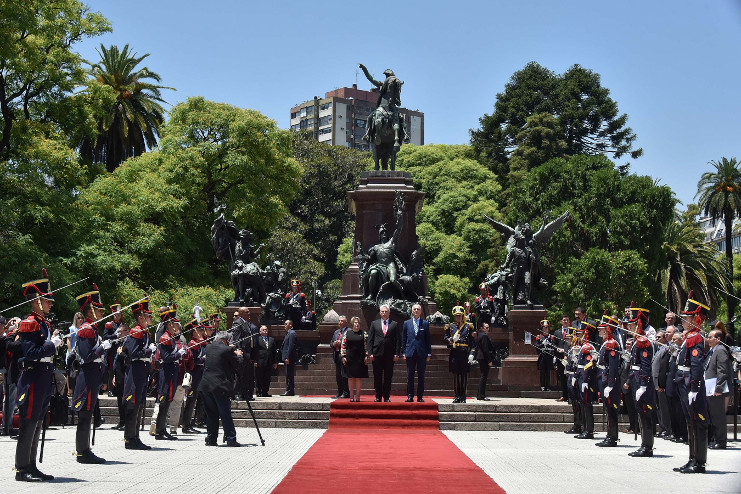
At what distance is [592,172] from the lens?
2062 inches

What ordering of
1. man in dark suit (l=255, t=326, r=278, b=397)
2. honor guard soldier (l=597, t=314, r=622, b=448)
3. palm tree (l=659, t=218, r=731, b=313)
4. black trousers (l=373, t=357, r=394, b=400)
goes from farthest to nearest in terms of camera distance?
palm tree (l=659, t=218, r=731, b=313) < man in dark suit (l=255, t=326, r=278, b=397) < black trousers (l=373, t=357, r=394, b=400) < honor guard soldier (l=597, t=314, r=622, b=448)

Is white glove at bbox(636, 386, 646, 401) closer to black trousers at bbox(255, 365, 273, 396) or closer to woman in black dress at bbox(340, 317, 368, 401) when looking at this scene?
woman in black dress at bbox(340, 317, 368, 401)

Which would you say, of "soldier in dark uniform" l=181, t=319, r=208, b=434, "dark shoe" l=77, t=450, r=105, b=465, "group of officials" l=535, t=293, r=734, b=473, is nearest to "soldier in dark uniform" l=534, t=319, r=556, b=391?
"group of officials" l=535, t=293, r=734, b=473

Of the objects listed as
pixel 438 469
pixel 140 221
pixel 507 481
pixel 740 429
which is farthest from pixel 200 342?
pixel 140 221

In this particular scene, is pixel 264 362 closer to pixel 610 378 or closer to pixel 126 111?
pixel 610 378

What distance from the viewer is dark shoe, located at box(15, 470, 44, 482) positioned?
11133 mm

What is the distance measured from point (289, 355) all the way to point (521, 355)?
6297mm

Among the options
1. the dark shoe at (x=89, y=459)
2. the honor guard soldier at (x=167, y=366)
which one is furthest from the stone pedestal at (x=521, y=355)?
the dark shoe at (x=89, y=459)

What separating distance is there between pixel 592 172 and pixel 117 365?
37.0 m

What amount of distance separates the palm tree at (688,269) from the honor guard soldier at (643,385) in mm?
44373

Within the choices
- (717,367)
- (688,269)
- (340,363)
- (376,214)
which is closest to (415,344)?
(340,363)

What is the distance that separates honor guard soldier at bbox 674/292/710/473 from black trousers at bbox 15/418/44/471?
8.00 metres

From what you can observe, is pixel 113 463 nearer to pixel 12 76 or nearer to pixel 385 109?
pixel 385 109

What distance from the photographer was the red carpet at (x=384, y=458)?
431 inches
